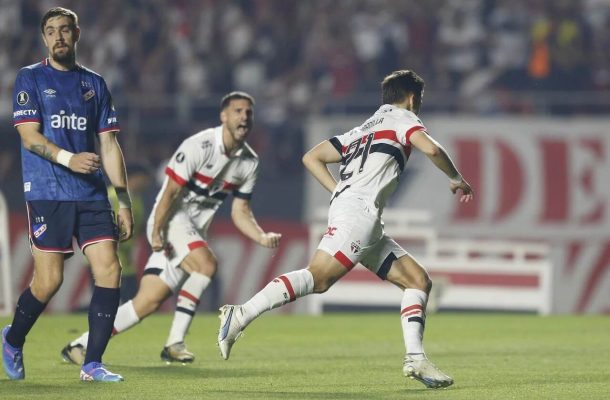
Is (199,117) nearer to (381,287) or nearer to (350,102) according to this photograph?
Result: (350,102)

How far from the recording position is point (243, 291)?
18875 millimetres

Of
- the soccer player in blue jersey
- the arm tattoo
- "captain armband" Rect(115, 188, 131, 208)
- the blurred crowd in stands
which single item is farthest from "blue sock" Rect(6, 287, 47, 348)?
the blurred crowd in stands

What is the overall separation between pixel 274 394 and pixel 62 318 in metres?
8.69

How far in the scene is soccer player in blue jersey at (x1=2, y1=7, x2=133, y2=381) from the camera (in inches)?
326

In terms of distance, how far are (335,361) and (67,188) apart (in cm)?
334

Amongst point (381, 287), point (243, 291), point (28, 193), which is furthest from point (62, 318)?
point (28, 193)

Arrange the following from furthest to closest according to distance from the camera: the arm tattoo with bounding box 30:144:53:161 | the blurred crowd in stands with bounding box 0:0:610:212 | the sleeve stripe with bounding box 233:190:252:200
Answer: the blurred crowd in stands with bounding box 0:0:610:212
the sleeve stripe with bounding box 233:190:252:200
the arm tattoo with bounding box 30:144:53:161

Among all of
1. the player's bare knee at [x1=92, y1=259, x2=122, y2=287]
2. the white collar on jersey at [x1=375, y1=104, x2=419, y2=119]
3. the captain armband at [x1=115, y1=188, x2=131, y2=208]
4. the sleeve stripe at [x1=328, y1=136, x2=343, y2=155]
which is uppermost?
Answer: the white collar on jersey at [x1=375, y1=104, x2=419, y2=119]

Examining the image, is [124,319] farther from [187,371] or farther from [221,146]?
[221,146]

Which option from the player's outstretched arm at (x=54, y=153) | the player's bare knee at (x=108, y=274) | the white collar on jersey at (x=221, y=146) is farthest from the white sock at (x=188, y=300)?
the player's outstretched arm at (x=54, y=153)

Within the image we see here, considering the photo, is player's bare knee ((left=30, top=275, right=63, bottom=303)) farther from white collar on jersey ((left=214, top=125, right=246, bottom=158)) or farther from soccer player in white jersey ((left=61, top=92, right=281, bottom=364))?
white collar on jersey ((left=214, top=125, right=246, bottom=158))

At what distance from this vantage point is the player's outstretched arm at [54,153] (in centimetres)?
802

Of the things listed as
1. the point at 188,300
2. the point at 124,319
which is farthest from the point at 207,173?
the point at 124,319

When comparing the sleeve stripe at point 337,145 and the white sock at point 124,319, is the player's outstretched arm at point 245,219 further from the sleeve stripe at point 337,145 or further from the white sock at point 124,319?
the sleeve stripe at point 337,145
